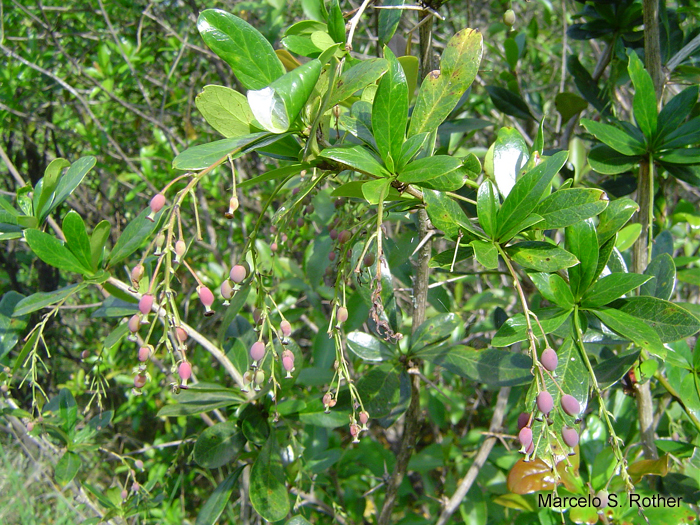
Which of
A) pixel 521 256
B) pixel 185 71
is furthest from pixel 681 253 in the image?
pixel 185 71

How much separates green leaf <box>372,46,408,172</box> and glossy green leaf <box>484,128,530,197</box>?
0.20m

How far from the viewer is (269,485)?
94cm

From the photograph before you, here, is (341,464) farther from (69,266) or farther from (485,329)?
(69,266)

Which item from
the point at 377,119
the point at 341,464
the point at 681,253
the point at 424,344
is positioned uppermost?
the point at 377,119

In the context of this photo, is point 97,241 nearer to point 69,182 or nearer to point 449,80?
point 69,182

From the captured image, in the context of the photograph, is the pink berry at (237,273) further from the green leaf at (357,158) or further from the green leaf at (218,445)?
the green leaf at (218,445)

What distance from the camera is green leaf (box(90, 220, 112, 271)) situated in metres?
0.82

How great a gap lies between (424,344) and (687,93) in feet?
2.06

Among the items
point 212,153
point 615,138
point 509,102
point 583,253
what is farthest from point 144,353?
point 509,102

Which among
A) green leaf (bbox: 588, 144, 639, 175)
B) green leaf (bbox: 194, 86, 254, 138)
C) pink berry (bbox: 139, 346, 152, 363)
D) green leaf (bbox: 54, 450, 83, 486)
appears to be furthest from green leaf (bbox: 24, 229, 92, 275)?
green leaf (bbox: 588, 144, 639, 175)

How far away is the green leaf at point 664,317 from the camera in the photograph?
0.68 metres

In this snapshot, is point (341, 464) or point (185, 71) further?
point (185, 71)

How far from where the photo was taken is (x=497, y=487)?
1301mm

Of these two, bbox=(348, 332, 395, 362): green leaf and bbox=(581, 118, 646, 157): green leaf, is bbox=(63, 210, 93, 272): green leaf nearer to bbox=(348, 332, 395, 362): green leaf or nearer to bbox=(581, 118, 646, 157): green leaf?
bbox=(348, 332, 395, 362): green leaf
